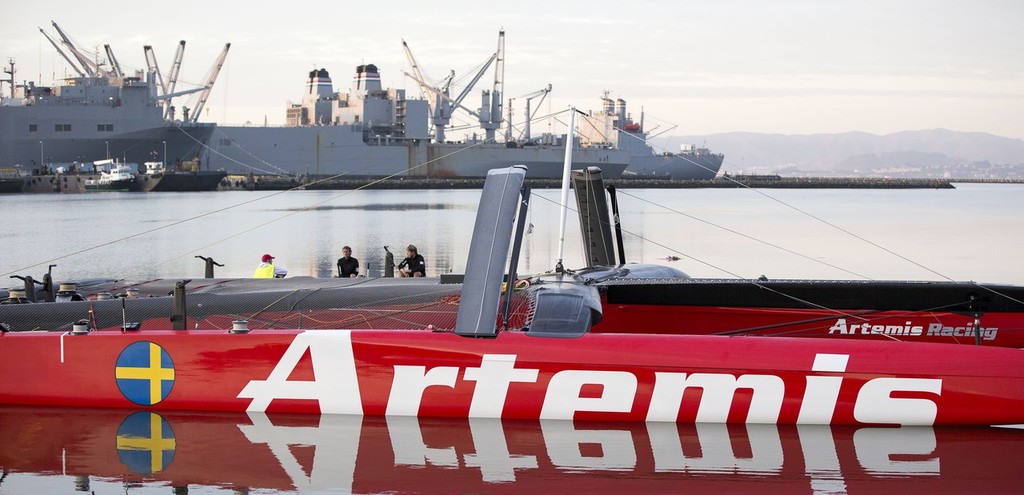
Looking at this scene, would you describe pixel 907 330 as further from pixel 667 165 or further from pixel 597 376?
pixel 667 165

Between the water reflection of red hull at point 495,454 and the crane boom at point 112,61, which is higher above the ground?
the crane boom at point 112,61

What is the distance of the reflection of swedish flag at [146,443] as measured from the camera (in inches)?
273

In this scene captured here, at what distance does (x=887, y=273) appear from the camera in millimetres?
21875

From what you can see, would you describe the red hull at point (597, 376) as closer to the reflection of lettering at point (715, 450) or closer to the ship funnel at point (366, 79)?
the reflection of lettering at point (715, 450)

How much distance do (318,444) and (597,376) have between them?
1.96 metres

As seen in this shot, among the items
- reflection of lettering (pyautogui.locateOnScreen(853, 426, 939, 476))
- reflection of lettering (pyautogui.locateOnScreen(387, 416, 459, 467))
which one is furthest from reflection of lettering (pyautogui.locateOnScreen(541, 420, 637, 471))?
reflection of lettering (pyautogui.locateOnScreen(853, 426, 939, 476))

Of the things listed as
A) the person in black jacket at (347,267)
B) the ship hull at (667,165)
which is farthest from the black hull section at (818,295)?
the ship hull at (667,165)

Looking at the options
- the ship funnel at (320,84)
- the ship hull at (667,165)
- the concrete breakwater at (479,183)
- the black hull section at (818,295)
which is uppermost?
the ship funnel at (320,84)

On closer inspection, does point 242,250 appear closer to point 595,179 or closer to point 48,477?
point 595,179

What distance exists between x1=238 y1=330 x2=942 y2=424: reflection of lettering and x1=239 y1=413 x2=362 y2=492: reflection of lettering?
17.5 inches

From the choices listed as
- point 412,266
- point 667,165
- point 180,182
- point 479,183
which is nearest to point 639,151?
point 667,165

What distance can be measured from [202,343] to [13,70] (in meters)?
92.5

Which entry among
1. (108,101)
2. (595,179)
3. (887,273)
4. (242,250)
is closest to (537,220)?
(242,250)

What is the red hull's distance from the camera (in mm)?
7758
